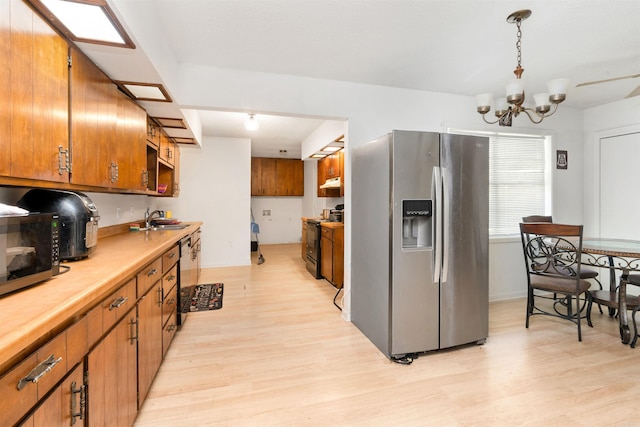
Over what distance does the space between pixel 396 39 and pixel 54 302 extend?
262 cm

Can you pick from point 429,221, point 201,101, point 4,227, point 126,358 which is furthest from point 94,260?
point 429,221

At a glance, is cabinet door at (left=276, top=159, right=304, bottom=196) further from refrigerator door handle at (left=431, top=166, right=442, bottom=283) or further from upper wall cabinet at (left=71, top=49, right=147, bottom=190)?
refrigerator door handle at (left=431, top=166, right=442, bottom=283)

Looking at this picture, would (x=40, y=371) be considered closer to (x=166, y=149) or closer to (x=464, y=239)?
(x=464, y=239)

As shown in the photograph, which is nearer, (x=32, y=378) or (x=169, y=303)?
(x=32, y=378)

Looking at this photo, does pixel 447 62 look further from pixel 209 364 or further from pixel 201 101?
pixel 209 364

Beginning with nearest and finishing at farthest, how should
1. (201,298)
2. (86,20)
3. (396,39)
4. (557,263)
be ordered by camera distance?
1. (86,20)
2. (396,39)
3. (557,263)
4. (201,298)

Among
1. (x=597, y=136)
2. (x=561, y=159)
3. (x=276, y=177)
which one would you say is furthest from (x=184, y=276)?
(x=597, y=136)

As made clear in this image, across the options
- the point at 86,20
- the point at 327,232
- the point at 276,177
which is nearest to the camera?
the point at 86,20

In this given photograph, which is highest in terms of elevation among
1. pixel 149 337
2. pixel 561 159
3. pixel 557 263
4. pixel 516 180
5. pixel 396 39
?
pixel 396 39

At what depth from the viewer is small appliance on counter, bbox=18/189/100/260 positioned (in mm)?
1410

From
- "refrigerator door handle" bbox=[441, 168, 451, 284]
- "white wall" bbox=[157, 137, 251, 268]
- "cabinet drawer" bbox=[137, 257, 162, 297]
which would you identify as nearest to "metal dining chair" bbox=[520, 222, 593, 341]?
"refrigerator door handle" bbox=[441, 168, 451, 284]

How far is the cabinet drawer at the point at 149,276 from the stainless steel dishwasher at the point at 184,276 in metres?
0.78

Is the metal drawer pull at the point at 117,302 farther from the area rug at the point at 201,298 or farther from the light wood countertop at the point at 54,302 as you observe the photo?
the area rug at the point at 201,298

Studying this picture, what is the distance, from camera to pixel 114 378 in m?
1.27
